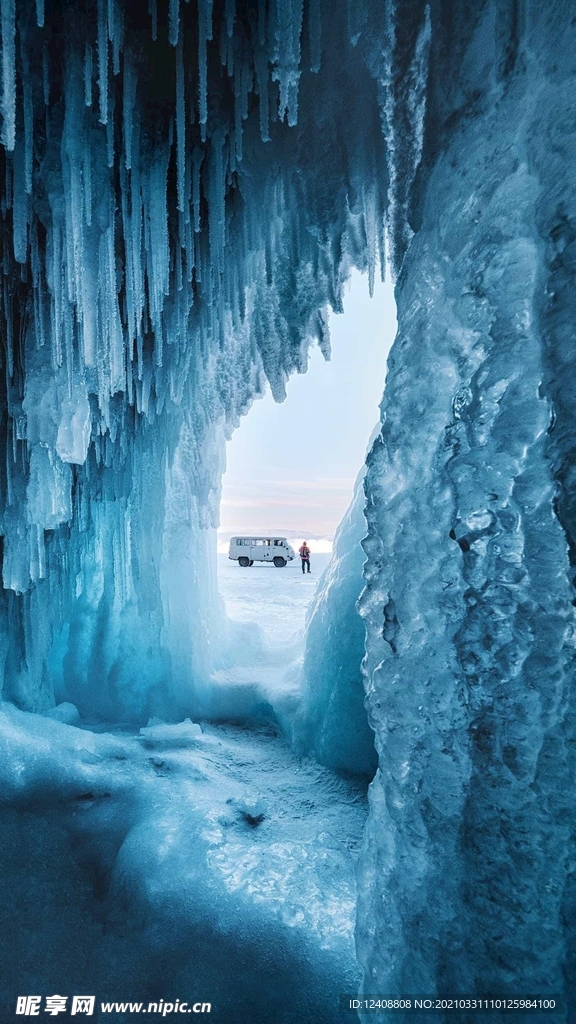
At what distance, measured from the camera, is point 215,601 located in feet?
24.0

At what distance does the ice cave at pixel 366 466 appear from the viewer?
130cm

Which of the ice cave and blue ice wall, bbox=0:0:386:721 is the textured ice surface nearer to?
the ice cave

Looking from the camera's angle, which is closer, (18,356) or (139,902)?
(139,902)

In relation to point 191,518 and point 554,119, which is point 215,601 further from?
point 554,119

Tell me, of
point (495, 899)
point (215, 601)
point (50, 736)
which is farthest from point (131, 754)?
point (495, 899)

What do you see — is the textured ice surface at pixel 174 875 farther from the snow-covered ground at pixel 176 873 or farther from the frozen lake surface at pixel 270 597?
the frozen lake surface at pixel 270 597

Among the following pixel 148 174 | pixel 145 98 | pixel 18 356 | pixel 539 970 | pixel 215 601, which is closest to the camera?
pixel 539 970

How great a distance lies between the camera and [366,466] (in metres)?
2.21

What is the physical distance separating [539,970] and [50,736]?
4.44m

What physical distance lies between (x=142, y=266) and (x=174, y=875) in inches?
173

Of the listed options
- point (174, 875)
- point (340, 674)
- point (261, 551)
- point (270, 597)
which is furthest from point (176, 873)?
point (261, 551)

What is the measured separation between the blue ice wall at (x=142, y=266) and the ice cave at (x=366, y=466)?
25mm

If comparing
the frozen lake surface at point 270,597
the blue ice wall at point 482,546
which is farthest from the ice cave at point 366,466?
the frozen lake surface at point 270,597

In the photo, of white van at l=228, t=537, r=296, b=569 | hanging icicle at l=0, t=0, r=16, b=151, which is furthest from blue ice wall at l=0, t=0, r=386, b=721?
white van at l=228, t=537, r=296, b=569
